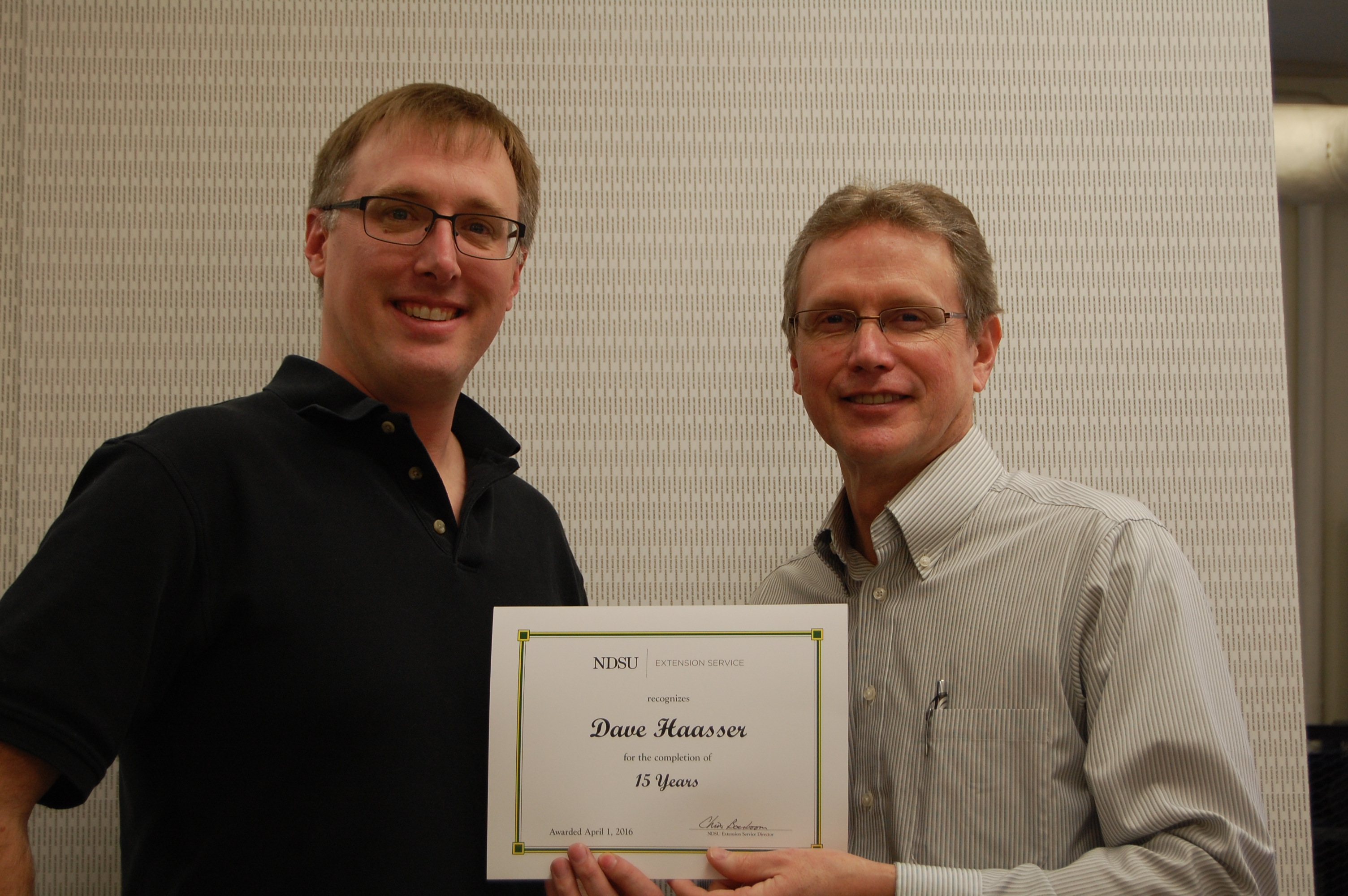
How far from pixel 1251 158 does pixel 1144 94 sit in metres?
0.25

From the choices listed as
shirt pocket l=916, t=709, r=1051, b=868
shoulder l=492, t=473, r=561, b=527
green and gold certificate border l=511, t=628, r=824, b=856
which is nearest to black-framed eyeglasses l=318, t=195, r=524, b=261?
shoulder l=492, t=473, r=561, b=527

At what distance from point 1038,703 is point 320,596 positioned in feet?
3.11

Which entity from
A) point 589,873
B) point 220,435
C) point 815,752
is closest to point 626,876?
point 589,873

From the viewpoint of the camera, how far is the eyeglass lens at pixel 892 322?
139cm

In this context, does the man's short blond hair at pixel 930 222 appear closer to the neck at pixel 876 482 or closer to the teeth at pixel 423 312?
the neck at pixel 876 482

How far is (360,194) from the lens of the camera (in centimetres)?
135

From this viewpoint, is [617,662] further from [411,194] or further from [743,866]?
[411,194]

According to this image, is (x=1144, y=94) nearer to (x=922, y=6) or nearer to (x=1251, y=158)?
(x=1251, y=158)

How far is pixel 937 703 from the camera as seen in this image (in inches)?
50.3

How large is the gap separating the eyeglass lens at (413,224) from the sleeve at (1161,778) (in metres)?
1.01

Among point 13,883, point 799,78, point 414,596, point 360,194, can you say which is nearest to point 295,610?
point 414,596
